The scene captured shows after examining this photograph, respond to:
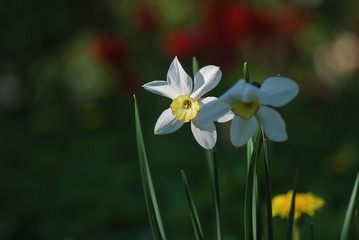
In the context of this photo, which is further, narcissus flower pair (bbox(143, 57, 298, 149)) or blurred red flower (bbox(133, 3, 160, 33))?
blurred red flower (bbox(133, 3, 160, 33))

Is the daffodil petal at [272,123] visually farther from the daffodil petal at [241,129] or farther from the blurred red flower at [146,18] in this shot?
the blurred red flower at [146,18]

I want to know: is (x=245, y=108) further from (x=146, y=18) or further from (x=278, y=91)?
(x=146, y=18)

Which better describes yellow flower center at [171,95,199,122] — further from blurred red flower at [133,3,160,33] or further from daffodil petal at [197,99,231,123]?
blurred red flower at [133,3,160,33]

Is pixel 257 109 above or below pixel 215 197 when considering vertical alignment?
above

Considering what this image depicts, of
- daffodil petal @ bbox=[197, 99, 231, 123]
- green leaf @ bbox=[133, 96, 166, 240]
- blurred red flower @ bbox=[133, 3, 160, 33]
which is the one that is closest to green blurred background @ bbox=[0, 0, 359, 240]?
blurred red flower @ bbox=[133, 3, 160, 33]

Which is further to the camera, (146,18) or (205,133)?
(146,18)

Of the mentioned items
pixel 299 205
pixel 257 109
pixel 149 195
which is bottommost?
pixel 299 205

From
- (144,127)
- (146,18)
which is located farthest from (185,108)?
(146,18)
